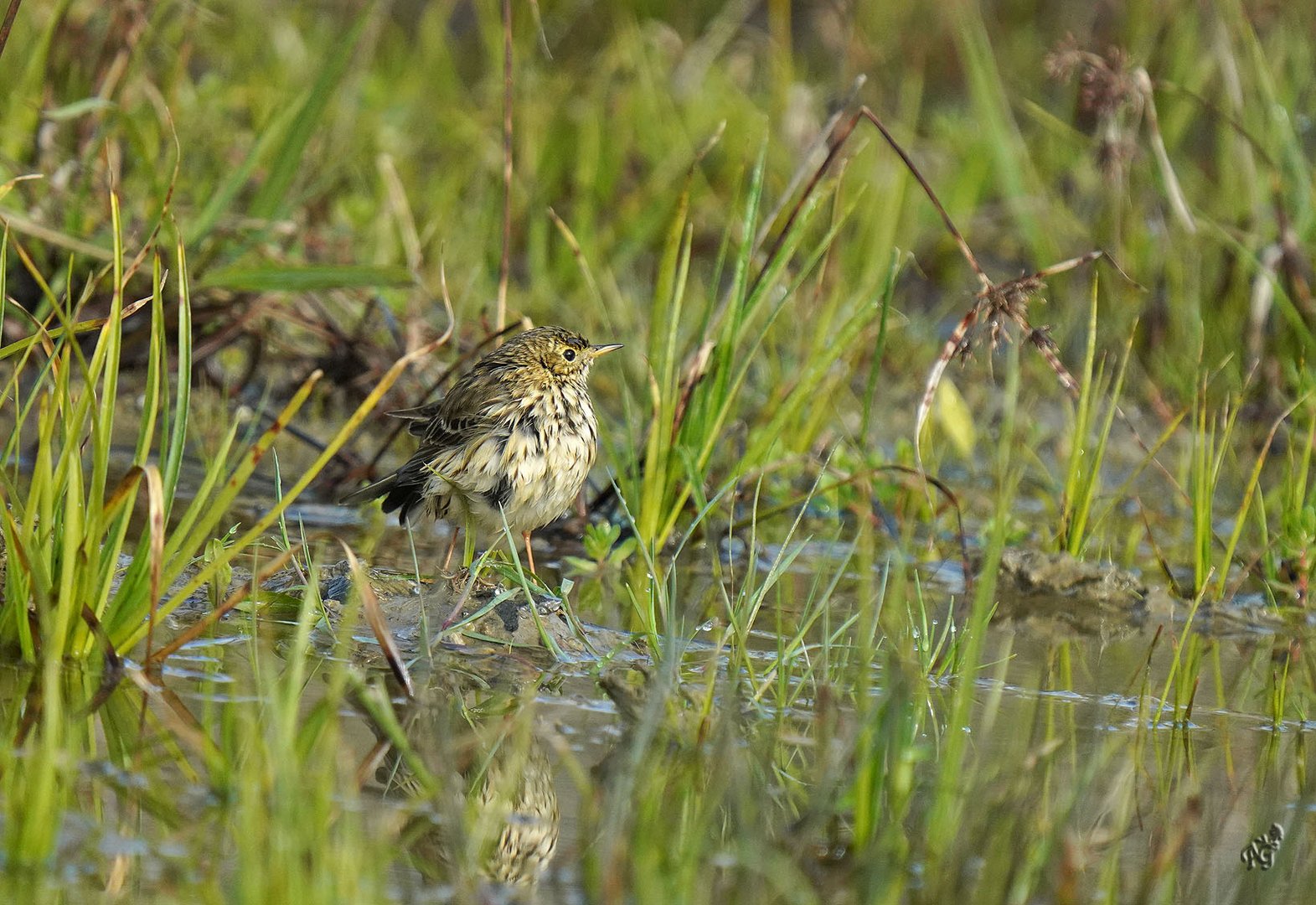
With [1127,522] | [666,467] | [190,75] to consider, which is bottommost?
[1127,522]

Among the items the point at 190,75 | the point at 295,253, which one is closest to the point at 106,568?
the point at 295,253

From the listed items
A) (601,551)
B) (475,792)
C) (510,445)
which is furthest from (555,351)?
(475,792)

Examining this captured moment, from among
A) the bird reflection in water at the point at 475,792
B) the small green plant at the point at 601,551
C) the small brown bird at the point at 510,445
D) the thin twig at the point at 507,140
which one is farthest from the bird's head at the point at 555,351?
the bird reflection in water at the point at 475,792

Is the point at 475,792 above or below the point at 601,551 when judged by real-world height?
above

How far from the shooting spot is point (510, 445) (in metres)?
4.71

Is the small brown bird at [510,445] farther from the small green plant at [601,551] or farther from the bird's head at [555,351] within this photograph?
the small green plant at [601,551]

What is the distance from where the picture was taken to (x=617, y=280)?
802cm

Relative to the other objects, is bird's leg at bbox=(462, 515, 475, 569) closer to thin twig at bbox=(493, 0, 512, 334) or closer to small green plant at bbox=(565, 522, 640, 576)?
small green plant at bbox=(565, 522, 640, 576)

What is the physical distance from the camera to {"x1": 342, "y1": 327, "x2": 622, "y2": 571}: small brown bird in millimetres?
4688

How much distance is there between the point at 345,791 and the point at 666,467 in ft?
7.46

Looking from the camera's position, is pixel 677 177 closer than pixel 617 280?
No

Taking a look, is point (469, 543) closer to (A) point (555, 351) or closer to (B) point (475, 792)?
(A) point (555, 351)

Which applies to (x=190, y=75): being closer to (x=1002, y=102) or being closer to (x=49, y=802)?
(x=1002, y=102)

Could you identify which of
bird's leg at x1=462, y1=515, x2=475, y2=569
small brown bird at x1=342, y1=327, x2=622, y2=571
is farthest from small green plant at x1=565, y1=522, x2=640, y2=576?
bird's leg at x1=462, y1=515, x2=475, y2=569
